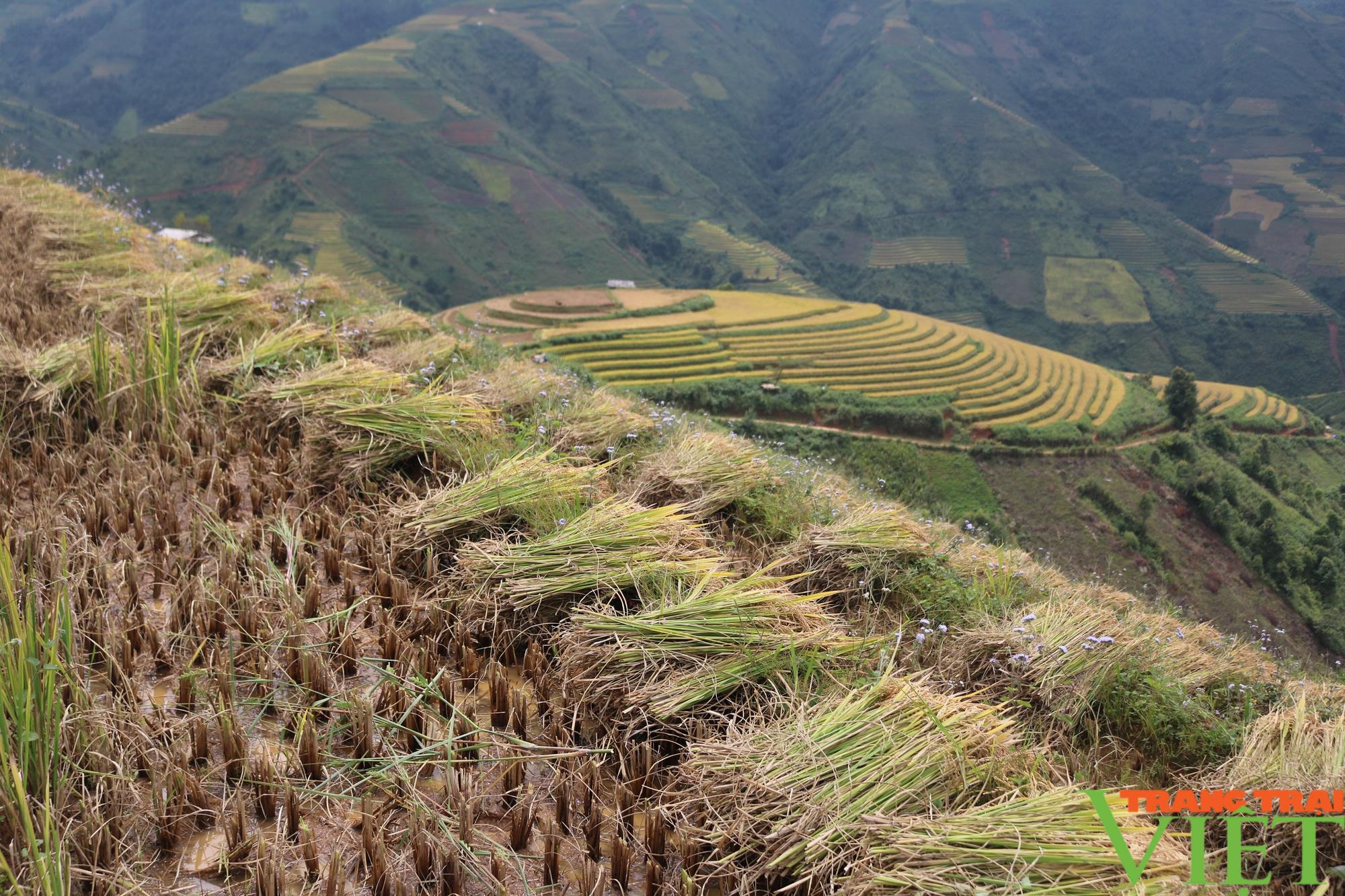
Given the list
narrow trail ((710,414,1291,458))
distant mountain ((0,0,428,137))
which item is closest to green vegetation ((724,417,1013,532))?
narrow trail ((710,414,1291,458))

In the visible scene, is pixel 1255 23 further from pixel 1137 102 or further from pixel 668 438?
pixel 668 438

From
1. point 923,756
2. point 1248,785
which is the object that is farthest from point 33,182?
point 1248,785

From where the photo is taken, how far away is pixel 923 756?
81.5 inches

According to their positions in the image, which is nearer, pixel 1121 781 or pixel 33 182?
pixel 1121 781

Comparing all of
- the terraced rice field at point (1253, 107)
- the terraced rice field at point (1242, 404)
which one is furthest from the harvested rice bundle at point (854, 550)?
the terraced rice field at point (1253, 107)

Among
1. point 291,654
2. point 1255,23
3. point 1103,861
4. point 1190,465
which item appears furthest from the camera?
point 1255,23

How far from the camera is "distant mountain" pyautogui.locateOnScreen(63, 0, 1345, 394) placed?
97750 mm

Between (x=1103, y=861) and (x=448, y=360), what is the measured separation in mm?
4921

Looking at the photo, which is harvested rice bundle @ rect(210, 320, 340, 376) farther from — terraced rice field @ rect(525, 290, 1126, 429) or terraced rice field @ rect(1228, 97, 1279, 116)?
terraced rice field @ rect(1228, 97, 1279, 116)

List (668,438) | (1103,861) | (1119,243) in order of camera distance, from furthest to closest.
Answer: (1119,243) → (668,438) → (1103,861)

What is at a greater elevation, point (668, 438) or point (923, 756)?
point (923, 756)

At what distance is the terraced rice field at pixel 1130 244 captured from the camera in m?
116

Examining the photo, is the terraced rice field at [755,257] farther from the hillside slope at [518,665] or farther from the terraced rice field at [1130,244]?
the hillside slope at [518,665]

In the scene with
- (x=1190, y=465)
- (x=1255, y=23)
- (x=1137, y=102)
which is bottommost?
(x=1190, y=465)
